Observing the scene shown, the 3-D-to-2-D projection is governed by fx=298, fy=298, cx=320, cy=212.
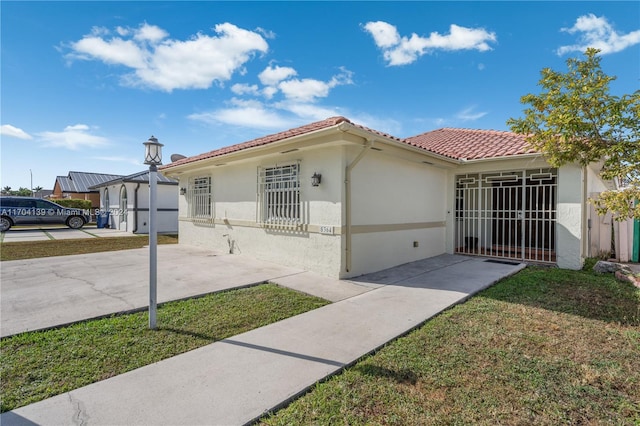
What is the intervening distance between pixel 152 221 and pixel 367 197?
467cm

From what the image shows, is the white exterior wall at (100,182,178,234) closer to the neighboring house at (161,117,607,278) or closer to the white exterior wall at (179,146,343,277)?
the white exterior wall at (179,146,343,277)

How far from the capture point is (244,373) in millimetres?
2945

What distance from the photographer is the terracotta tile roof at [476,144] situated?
28.6 feet

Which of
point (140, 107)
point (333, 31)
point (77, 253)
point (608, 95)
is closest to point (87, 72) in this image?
point (140, 107)

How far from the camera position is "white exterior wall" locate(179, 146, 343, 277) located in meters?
→ 6.76

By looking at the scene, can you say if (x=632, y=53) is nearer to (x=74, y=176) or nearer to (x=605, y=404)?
(x=605, y=404)

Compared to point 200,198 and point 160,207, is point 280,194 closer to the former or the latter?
point 200,198

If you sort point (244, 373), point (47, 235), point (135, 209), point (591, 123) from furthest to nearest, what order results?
point (135, 209), point (47, 235), point (591, 123), point (244, 373)

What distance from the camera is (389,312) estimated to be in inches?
184

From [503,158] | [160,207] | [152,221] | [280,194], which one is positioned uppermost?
[503,158]

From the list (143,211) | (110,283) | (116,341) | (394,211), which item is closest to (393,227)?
(394,211)

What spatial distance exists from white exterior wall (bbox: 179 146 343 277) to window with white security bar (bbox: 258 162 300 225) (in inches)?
7.7

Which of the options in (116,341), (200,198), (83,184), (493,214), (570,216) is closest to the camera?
(116,341)

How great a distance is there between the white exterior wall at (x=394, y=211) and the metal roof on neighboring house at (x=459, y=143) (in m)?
0.78
